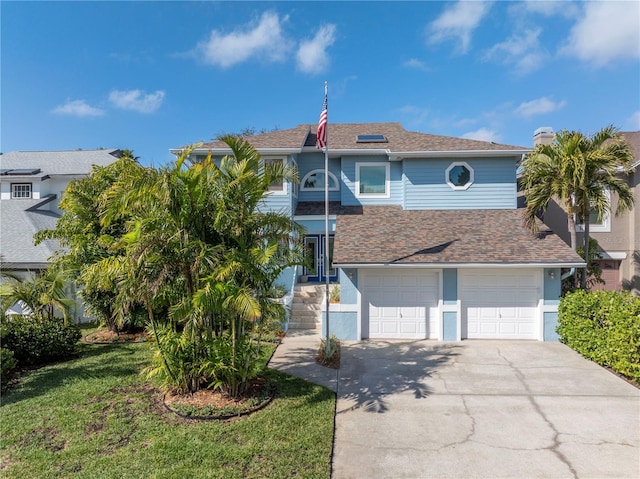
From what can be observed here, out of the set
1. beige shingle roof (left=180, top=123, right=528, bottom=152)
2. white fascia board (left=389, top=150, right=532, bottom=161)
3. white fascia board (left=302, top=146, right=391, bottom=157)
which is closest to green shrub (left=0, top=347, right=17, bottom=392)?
Result: beige shingle roof (left=180, top=123, right=528, bottom=152)

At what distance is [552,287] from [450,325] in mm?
3193

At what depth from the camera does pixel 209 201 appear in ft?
19.6

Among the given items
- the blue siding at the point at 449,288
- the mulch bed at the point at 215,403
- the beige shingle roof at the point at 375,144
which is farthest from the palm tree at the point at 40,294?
the blue siding at the point at 449,288

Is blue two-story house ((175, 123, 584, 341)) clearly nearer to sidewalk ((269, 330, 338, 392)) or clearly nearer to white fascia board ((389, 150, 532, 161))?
white fascia board ((389, 150, 532, 161))

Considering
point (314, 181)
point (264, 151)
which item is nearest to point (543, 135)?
point (314, 181)

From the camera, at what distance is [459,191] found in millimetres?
14469

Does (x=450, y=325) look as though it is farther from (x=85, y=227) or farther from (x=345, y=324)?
(x=85, y=227)

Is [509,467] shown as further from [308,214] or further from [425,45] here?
[425,45]

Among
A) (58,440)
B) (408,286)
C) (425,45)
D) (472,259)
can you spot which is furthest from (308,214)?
(58,440)

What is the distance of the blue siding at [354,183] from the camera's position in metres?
15.0

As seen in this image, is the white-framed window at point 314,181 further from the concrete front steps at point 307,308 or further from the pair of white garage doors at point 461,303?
the pair of white garage doors at point 461,303

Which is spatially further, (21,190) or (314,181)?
(21,190)

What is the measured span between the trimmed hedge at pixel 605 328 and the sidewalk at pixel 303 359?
6240 millimetres

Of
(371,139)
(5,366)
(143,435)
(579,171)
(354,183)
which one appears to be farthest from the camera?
(371,139)
